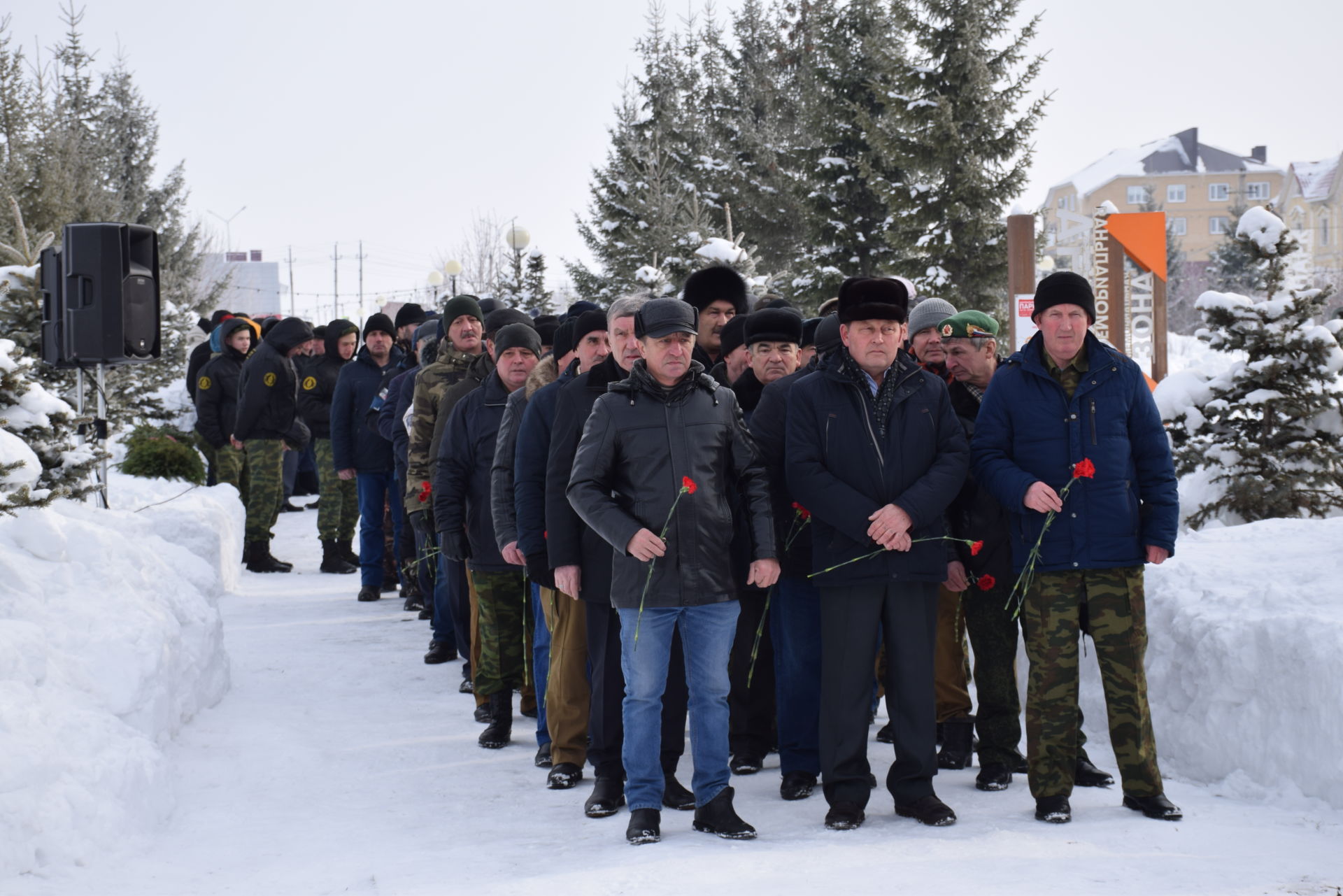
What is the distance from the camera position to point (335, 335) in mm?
12648

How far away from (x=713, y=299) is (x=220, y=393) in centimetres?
878

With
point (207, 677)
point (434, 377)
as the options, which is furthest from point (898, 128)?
point (207, 677)

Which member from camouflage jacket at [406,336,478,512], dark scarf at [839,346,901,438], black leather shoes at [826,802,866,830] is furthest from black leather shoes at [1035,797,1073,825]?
camouflage jacket at [406,336,478,512]

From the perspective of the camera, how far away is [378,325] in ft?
37.1

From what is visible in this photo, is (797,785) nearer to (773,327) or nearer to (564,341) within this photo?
(773,327)

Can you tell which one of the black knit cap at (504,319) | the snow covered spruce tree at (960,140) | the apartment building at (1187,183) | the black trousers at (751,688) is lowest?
the black trousers at (751,688)

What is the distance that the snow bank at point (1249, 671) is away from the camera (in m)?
5.17

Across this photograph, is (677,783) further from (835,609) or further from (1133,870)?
(1133,870)

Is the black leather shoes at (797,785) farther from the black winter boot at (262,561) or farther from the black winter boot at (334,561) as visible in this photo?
the black winter boot at (262,561)

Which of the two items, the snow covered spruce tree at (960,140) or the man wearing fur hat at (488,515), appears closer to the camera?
the man wearing fur hat at (488,515)

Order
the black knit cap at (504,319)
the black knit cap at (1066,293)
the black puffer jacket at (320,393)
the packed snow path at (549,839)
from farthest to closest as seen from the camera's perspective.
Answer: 1. the black puffer jacket at (320,393)
2. the black knit cap at (504,319)
3. the black knit cap at (1066,293)
4. the packed snow path at (549,839)

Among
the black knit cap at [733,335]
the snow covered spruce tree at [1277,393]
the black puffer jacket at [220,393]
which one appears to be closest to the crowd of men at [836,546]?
the black knit cap at [733,335]

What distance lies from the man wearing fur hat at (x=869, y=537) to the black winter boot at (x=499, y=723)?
2.18 metres

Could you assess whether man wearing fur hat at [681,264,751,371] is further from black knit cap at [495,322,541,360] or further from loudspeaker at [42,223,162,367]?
loudspeaker at [42,223,162,367]
